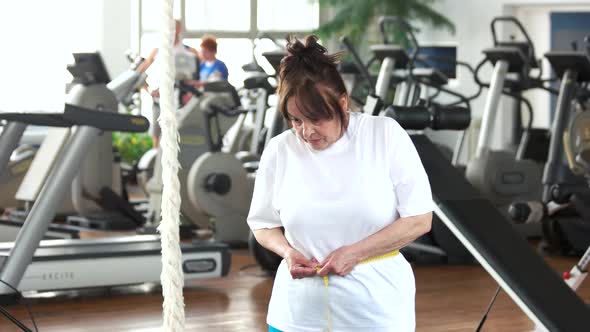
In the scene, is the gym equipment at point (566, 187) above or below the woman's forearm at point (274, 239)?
below

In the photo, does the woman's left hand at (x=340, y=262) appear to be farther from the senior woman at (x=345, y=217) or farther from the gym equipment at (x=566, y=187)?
the gym equipment at (x=566, y=187)

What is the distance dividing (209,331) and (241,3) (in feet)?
25.5

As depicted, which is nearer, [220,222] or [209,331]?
[209,331]

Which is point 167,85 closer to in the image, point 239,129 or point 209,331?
point 209,331

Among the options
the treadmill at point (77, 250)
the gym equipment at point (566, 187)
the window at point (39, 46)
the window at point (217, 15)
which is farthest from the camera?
the window at point (217, 15)

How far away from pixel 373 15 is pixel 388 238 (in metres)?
9.15

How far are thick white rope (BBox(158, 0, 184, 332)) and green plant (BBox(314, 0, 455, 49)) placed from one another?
391 inches

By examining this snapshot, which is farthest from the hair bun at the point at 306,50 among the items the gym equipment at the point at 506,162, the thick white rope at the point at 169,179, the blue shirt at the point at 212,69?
the blue shirt at the point at 212,69

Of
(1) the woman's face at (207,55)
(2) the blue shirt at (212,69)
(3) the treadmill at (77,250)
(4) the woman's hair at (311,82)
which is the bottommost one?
(3) the treadmill at (77,250)

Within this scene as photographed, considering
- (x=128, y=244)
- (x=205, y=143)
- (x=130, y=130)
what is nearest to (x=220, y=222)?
(x=205, y=143)

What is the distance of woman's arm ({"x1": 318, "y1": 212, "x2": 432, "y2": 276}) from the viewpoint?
2109mm

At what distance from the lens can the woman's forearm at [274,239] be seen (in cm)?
217

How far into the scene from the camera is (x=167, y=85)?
1.06 metres

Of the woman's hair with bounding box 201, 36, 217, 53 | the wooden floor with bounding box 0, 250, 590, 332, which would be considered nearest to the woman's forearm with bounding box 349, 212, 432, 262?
the wooden floor with bounding box 0, 250, 590, 332
